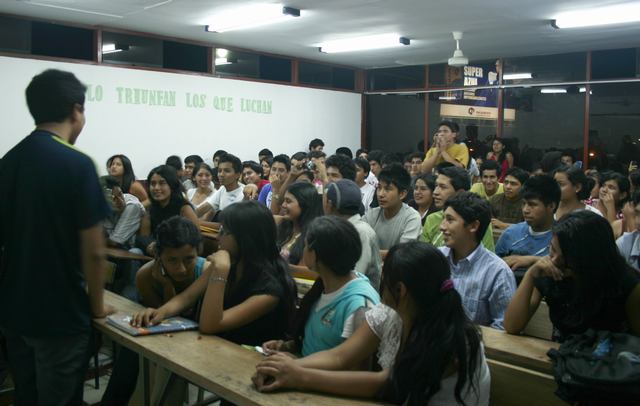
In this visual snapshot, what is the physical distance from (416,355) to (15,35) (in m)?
7.29

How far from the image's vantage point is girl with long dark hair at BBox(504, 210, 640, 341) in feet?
7.02

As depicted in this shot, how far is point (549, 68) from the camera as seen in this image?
986 centimetres

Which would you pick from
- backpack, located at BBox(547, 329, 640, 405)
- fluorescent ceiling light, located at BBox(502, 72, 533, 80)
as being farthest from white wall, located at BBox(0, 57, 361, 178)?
backpack, located at BBox(547, 329, 640, 405)

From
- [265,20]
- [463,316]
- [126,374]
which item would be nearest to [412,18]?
[265,20]

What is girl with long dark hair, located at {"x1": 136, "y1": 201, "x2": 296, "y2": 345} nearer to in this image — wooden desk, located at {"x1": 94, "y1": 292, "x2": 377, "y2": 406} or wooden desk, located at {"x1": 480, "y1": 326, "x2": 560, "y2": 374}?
wooden desk, located at {"x1": 94, "y1": 292, "x2": 377, "y2": 406}

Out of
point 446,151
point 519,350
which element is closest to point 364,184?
point 446,151

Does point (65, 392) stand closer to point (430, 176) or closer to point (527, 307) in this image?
point (527, 307)

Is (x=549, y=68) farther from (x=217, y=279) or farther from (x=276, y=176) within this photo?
(x=217, y=279)

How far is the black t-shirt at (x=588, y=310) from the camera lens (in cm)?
214

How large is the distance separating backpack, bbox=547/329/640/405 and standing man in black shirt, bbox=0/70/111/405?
4.96 feet

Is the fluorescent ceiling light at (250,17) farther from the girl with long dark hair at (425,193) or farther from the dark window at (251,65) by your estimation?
the girl with long dark hair at (425,193)

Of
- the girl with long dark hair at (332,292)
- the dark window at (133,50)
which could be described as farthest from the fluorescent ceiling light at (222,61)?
the girl with long dark hair at (332,292)

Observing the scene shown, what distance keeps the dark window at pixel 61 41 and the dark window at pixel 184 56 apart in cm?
113

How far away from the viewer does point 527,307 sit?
2.41 meters
